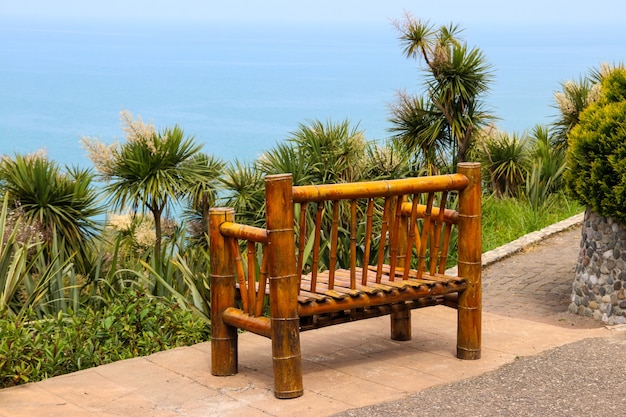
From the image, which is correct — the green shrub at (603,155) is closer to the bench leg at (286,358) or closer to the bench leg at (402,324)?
the bench leg at (402,324)

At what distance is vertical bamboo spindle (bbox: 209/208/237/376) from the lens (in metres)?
6.25

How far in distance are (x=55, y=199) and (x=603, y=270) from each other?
605 centimetres

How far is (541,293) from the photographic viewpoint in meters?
9.58

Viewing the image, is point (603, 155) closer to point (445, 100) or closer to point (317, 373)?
point (317, 373)

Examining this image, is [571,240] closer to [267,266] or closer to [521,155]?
[521,155]

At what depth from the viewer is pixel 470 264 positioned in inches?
262

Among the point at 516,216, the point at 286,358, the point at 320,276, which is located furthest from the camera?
the point at 516,216

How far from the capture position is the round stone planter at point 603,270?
8062 mm

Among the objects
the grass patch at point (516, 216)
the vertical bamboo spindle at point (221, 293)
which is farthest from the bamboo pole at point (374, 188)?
the grass patch at point (516, 216)

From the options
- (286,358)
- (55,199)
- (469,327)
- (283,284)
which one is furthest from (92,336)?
(55,199)

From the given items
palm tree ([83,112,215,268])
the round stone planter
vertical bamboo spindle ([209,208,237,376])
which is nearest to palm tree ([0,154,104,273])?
palm tree ([83,112,215,268])

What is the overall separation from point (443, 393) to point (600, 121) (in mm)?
3105

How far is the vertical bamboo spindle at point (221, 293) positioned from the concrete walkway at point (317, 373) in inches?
4.5

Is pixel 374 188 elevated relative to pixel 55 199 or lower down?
elevated
